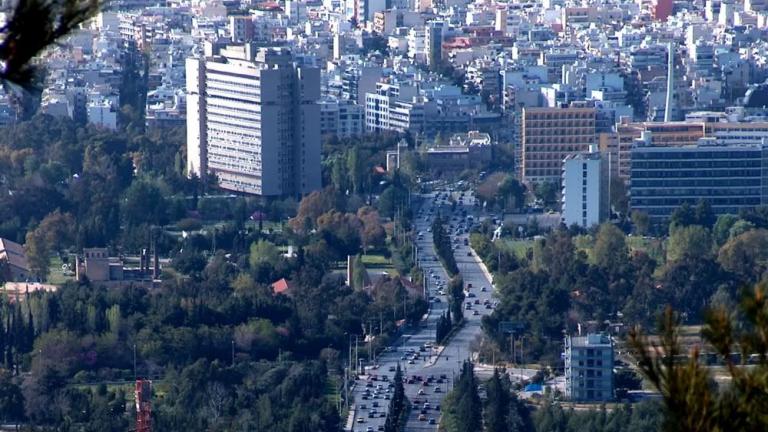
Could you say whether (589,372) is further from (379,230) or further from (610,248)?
(379,230)

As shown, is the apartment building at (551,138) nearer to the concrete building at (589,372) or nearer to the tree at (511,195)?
the tree at (511,195)

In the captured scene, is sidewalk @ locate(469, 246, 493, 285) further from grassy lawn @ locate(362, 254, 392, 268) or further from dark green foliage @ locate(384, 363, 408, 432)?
dark green foliage @ locate(384, 363, 408, 432)

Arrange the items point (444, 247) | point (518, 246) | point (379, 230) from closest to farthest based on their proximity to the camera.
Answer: point (444, 247), point (379, 230), point (518, 246)

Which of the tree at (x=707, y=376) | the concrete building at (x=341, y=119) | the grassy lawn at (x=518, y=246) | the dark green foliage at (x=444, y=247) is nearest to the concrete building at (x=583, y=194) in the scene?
the grassy lawn at (x=518, y=246)

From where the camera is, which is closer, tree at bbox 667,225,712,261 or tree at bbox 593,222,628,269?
tree at bbox 593,222,628,269

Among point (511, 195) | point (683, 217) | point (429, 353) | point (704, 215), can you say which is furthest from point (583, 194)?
point (429, 353)

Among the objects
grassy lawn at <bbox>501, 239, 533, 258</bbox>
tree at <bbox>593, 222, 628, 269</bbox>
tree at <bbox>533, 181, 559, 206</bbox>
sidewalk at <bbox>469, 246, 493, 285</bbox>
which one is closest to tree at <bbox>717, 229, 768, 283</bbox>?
tree at <bbox>593, 222, 628, 269</bbox>
